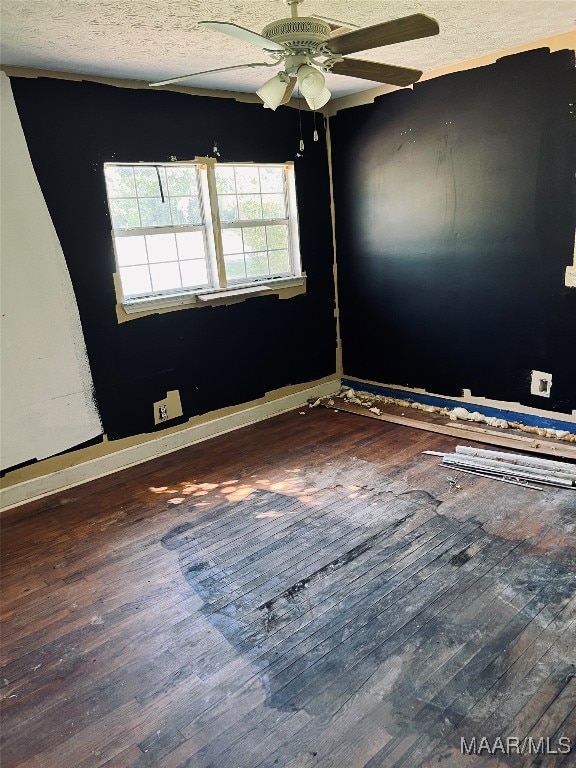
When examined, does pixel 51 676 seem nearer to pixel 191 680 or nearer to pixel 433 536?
pixel 191 680

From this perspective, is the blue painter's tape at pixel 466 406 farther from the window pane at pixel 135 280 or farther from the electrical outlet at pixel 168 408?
the window pane at pixel 135 280

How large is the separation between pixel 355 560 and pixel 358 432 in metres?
1.81

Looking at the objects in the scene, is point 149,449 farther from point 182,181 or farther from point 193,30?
point 193,30

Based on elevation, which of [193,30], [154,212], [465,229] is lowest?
[465,229]

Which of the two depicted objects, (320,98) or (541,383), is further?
(541,383)

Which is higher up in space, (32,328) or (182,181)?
(182,181)

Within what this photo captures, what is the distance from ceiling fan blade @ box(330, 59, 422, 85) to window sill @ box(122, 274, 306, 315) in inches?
89.4

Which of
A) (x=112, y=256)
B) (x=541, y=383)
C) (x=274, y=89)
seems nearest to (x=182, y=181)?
(x=112, y=256)

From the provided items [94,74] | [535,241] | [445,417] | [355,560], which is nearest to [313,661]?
[355,560]

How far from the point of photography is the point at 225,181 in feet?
14.9

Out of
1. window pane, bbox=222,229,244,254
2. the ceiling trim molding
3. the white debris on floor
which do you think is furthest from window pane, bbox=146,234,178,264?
the ceiling trim molding

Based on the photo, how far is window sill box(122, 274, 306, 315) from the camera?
4137 millimetres

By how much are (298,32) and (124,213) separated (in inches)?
93.6

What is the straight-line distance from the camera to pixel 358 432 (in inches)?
178
